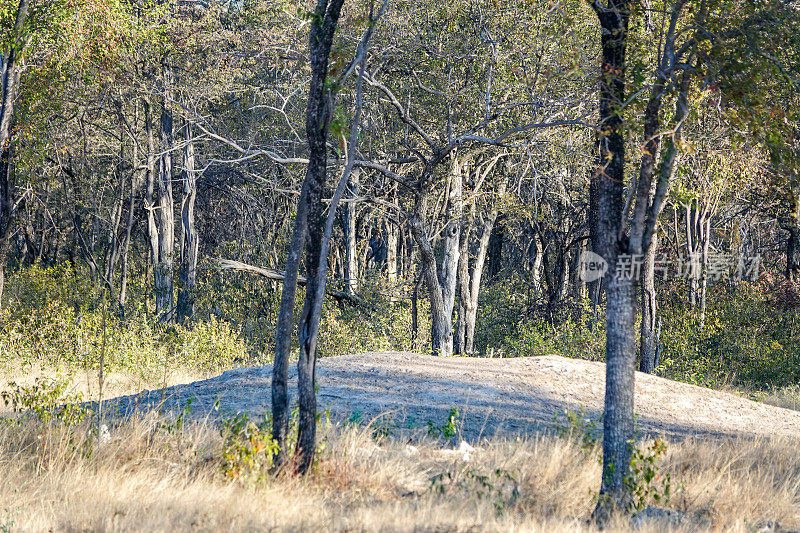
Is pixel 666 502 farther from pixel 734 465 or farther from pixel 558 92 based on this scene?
pixel 558 92

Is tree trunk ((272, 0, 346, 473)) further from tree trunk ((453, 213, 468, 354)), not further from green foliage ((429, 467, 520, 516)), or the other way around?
tree trunk ((453, 213, 468, 354))

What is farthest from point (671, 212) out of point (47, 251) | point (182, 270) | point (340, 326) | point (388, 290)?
point (47, 251)

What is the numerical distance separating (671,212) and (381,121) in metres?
9.42

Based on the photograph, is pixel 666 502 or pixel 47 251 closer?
pixel 666 502

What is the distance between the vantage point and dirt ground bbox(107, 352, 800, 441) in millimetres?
8289

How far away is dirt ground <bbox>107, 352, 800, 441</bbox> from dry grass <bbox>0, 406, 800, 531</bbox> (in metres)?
1.08

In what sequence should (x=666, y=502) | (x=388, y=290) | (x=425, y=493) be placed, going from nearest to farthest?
1. (x=425, y=493)
2. (x=666, y=502)
3. (x=388, y=290)

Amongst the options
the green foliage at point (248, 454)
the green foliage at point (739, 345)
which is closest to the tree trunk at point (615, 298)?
the green foliage at point (248, 454)

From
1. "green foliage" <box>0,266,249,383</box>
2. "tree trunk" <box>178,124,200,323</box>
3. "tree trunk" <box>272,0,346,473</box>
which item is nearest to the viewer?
"tree trunk" <box>272,0,346,473</box>

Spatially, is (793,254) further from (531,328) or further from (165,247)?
(165,247)

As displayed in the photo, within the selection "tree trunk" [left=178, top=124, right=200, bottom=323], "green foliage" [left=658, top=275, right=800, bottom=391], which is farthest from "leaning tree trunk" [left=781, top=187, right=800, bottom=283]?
"tree trunk" [left=178, top=124, right=200, bottom=323]

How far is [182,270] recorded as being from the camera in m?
21.2

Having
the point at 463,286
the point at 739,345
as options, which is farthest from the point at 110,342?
the point at 739,345

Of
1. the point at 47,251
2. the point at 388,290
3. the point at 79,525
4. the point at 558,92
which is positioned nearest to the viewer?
the point at 79,525
